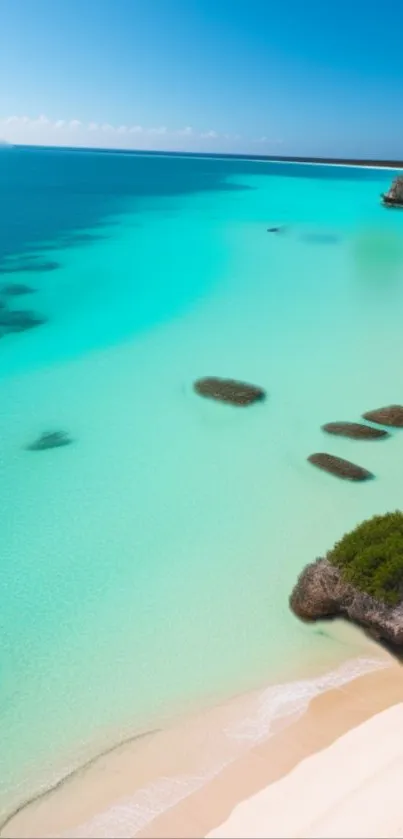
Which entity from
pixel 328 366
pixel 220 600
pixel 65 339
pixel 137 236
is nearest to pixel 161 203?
pixel 137 236

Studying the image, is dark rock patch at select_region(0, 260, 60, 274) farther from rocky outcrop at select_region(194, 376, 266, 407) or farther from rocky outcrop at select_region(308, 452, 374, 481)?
rocky outcrop at select_region(308, 452, 374, 481)

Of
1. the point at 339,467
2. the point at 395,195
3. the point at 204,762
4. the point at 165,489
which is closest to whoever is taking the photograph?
the point at 204,762

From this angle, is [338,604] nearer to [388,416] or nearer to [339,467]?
[339,467]

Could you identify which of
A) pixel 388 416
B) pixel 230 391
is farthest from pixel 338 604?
pixel 230 391

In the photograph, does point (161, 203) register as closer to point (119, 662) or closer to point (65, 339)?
point (65, 339)

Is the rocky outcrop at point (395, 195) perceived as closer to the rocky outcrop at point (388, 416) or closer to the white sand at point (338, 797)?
the rocky outcrop at point (388, 416)

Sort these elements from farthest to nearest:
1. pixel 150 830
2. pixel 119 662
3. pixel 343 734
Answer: pixel 119 662
pixel 343 734
pixel 150 830
